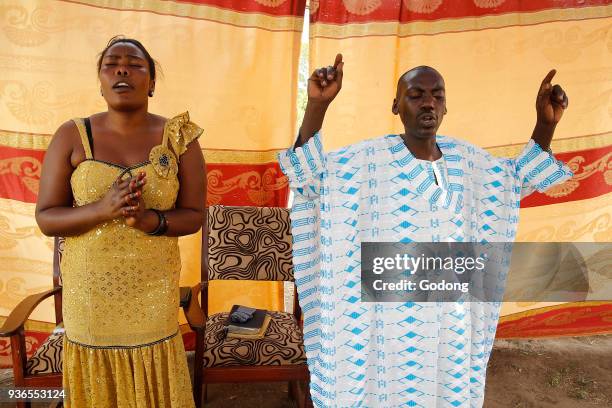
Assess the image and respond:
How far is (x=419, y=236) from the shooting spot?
179 centimetres

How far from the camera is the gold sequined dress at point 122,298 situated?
166 centimetres

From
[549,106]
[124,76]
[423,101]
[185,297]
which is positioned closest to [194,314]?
[185,297]

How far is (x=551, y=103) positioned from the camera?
184cm

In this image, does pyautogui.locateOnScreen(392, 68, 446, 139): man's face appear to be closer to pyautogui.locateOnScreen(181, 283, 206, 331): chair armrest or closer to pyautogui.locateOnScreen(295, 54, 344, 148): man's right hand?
pyautogui.locateOnScreen(295, 54, 344, 148): man's right hand

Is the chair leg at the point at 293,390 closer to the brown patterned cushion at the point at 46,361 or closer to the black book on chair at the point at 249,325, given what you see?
the black book on chair at the point at 249,325

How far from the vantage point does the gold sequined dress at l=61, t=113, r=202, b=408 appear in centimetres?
166

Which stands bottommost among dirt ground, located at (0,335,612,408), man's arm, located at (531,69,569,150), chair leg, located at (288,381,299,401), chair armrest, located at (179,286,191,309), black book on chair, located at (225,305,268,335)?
dirt ground, located at (0,335,612,408)

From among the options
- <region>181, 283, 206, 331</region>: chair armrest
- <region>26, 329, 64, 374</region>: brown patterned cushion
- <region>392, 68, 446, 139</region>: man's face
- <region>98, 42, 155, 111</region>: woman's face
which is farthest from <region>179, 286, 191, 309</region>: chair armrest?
<region>392, 68, 446, 139</region>: man's face

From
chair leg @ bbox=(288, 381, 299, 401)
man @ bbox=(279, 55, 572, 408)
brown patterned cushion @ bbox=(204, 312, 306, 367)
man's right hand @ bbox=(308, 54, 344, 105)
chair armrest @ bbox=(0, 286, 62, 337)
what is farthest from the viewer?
chair leg @ bbox=(288, 381, 299, 401)

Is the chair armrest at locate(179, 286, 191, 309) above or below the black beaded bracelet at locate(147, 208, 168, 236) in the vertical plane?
below

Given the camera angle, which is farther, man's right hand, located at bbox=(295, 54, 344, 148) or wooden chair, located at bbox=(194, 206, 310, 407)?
wooden chair, located at bbox=(194, 206, 310, 407)

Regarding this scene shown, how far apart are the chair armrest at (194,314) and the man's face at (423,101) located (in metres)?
1.24

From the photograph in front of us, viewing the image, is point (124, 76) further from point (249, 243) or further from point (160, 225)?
point (249, 243)

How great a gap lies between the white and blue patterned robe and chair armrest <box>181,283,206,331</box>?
0.53 meters
